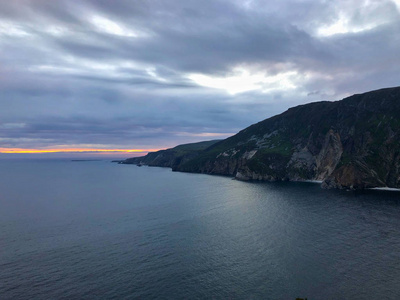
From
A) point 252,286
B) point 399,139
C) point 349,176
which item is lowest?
point 252,286

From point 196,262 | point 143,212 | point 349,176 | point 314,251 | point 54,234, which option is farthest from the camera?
point 349,176

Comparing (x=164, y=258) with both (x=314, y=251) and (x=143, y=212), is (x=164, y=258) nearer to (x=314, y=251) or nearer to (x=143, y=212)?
(x=314, y=251)

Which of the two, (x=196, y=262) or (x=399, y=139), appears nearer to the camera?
(x=196, y=262)

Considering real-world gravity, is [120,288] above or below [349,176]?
below

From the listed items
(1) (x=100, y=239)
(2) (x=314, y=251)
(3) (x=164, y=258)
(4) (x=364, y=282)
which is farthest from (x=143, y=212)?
(4) (x=364, y=282)

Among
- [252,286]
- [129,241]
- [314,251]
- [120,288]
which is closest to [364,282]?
[314,251]

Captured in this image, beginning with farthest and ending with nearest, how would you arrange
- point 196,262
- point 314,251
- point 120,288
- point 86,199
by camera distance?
point 86,199 → point 314,251 → point 196,262 → point 120,288
